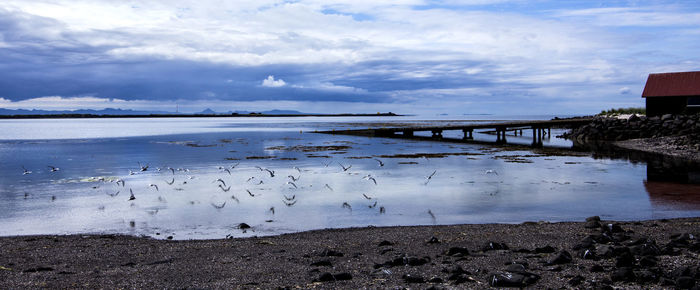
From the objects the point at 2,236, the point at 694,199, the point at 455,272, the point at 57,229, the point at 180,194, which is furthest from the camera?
the point at 180,194

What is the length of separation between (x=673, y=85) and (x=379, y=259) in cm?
5423

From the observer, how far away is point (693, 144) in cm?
3425

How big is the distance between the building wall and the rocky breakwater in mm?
3318

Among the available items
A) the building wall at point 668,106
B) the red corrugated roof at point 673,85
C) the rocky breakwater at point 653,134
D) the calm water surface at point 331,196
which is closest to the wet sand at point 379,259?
the calm water surface at point 331,196

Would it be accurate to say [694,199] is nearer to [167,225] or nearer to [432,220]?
[432,220]

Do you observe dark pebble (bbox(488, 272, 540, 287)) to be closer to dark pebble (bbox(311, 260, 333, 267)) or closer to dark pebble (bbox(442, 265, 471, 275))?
dark pebble (bbox(442, 265, 471, 275))

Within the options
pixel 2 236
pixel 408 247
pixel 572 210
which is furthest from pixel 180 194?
pixel 572 210

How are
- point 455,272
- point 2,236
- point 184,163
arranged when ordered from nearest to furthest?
→ point 455,272 → point 2,236 → point 184,163

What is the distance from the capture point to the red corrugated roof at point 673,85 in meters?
51.3

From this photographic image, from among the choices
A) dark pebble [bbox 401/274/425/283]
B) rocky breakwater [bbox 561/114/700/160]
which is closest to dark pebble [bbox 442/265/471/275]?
dark pebble [bbox 401/274/425/283]

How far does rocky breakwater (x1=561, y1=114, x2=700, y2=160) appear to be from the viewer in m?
35.7

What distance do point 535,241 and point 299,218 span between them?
6.63 m

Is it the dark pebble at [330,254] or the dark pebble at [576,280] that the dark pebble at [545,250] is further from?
the dark pebble at [330,254]

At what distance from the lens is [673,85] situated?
2077 inches
